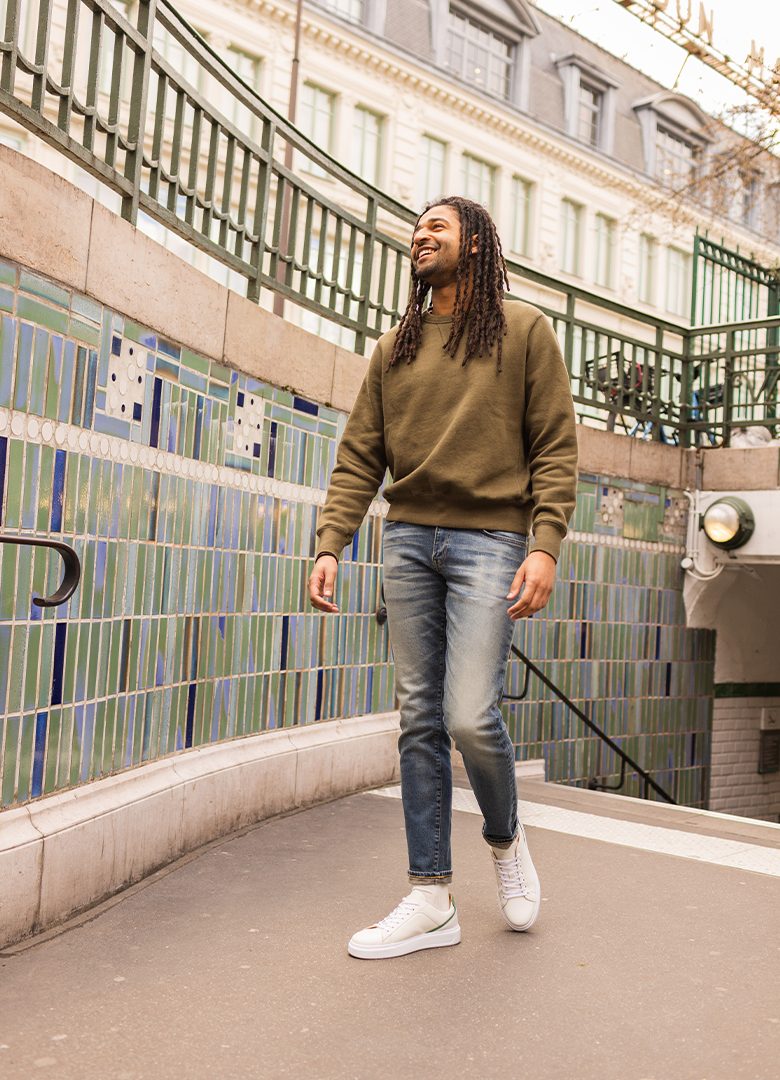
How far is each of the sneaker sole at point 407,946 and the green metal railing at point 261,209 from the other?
2.48m

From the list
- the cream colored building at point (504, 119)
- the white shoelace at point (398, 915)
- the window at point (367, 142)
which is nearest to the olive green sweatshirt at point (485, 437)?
the white shoelace at point (398, 915)

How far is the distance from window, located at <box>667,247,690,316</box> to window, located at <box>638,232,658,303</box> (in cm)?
68

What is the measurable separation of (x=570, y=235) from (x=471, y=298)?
30.4 m

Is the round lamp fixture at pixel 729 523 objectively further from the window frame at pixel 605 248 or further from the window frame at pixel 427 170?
the window frame at pixel 605 248

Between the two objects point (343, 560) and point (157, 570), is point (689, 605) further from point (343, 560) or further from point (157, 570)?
point (157, 570)

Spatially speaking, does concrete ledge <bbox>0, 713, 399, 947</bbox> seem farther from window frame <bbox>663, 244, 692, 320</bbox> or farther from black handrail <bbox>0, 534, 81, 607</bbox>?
window frame <bbox>663, 244, 692, 320</bbox>

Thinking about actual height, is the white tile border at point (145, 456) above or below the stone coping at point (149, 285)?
below

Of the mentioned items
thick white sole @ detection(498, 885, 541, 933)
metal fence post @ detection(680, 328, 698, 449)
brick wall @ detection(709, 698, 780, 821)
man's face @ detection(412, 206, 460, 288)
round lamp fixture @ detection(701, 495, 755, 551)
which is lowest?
brick wall @ detection(709, 698, 780, 821)

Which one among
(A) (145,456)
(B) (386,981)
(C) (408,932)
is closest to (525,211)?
(A) (145,456)

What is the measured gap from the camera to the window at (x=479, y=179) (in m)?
29.5

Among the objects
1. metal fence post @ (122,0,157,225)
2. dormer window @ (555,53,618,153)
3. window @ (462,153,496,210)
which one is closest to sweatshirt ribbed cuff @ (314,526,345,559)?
metal fence post @ (122,0,157,225)

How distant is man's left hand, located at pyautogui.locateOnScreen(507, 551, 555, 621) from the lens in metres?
3.00

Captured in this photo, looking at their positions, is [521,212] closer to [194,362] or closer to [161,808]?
[194,362]

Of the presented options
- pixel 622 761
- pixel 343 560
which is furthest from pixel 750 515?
pixel 343 560
